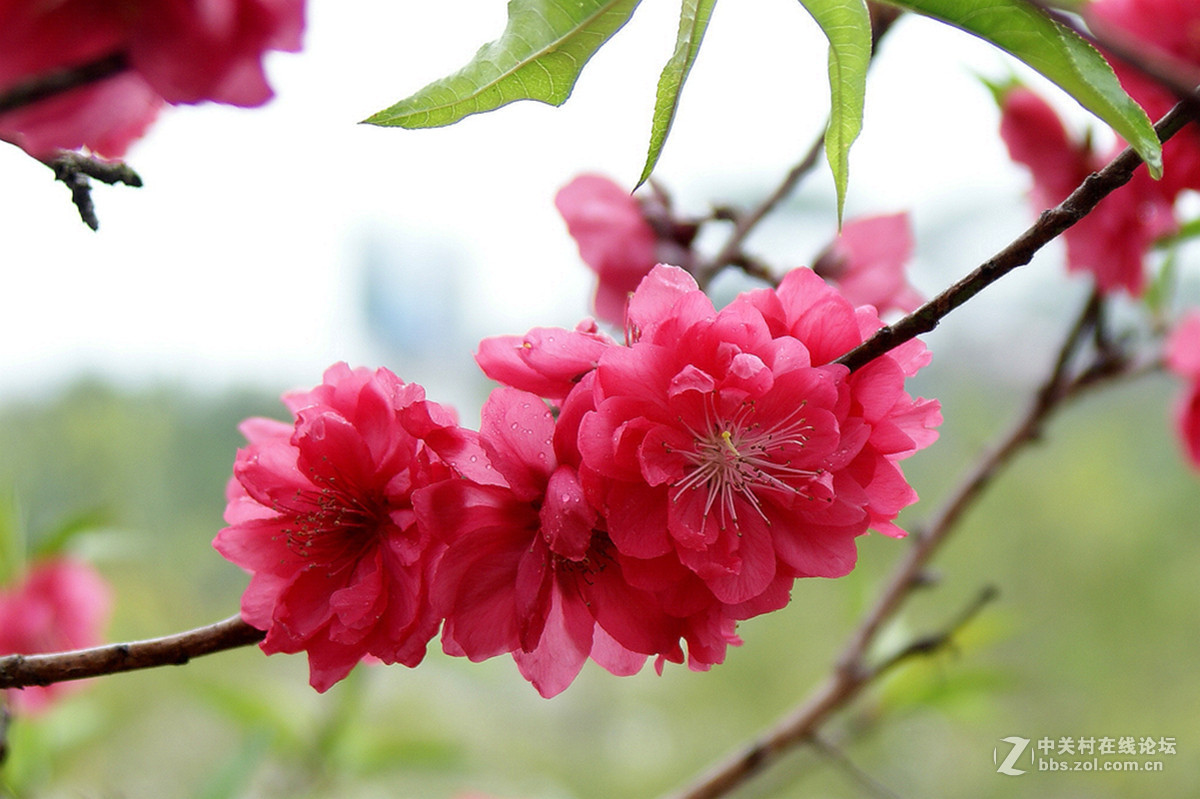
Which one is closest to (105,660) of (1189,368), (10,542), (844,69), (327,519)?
(327,519)

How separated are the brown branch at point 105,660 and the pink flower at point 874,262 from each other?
14.3 inches

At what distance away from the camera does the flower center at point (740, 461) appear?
0.30 m

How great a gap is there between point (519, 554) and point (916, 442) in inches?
5.5

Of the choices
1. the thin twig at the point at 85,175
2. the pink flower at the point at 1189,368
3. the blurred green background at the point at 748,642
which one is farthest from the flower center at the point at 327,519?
the blurred green background at the point at 748,642

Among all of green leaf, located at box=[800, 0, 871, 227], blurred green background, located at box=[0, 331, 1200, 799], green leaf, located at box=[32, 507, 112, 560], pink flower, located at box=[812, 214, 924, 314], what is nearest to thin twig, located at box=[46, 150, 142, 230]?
green leaf, located at box=[800, 0, 871, 227]

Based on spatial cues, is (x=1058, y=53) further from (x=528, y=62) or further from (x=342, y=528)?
(x=342, y=528)

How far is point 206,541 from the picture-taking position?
1431 mm

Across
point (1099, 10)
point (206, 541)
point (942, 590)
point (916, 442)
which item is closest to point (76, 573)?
point (206, 541)

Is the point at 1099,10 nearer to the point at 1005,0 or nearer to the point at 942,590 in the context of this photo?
the point at 1005,0

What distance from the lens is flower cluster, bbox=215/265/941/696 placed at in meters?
0.28

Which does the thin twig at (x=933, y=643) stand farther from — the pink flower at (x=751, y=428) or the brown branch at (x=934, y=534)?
the pink flower at (x=751, y=428)

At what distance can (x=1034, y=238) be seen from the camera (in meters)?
0.26

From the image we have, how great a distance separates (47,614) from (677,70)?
765mm

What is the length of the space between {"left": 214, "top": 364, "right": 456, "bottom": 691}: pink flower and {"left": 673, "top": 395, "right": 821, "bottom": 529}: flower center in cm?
9
